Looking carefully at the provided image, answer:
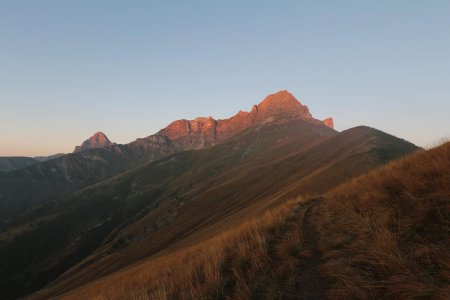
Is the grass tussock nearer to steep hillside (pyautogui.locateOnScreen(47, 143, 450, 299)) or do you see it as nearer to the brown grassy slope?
steep hillside (pyautogui.locateOnScreen(47, 143, 450, 299))

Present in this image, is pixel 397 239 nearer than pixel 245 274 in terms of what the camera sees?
Yes

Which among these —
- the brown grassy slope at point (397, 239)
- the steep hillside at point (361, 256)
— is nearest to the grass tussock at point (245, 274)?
the steep hillside at point (361, 256)

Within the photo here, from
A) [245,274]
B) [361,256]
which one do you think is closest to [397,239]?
[361,256]

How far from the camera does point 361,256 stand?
632cm

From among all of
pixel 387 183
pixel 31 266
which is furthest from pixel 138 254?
pixel 31 266

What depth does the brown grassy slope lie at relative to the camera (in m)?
4.88

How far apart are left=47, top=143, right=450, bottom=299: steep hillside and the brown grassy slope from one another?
0.01 metres

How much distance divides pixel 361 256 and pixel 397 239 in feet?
2.53

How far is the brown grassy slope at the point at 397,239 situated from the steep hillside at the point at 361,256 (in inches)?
0.6

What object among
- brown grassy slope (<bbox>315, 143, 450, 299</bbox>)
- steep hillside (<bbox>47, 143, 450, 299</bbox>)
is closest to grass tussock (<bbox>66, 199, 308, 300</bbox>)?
steep hillside (<bbox>47, 143, 450, 299</bbox>)

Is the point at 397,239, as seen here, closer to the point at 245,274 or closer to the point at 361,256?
the point at 361,256

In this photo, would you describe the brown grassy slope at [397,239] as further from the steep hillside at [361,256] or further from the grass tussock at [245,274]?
the grass tussock at [245,274]

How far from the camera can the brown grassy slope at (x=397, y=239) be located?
488 cm

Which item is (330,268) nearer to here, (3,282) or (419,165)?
(419,165)
